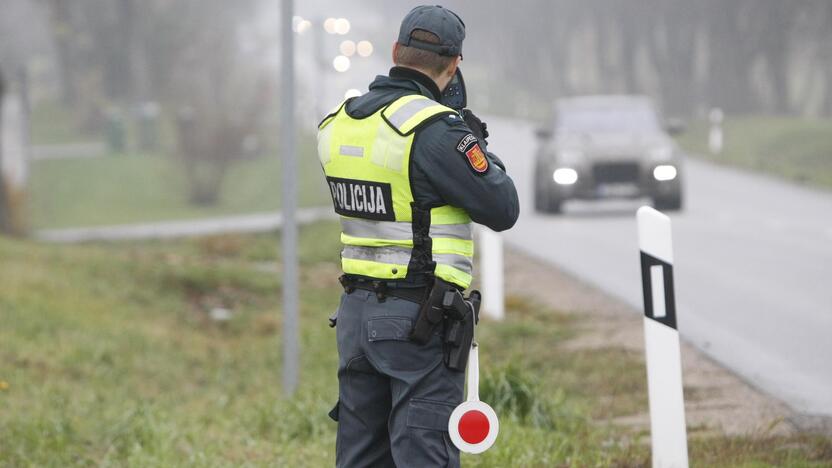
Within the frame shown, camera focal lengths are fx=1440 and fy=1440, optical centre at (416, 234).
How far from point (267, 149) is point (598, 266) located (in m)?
26.0

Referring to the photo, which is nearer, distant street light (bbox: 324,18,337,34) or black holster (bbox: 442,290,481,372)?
black holster (bbox: 442,290,481,372)

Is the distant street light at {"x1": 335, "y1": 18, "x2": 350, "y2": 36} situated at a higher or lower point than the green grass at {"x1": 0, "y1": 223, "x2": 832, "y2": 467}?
higher

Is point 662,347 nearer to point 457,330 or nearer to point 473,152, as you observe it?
point 457,330

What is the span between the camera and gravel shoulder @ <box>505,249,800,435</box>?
6.56 meters

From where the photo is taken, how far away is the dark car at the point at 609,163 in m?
19.0

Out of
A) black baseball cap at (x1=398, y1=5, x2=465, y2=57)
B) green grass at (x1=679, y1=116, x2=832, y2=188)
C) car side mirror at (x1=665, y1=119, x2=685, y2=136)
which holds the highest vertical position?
black baseball cap at (x1=398, y1=5, x2=465, y2=57)

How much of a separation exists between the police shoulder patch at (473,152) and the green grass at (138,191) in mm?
22432

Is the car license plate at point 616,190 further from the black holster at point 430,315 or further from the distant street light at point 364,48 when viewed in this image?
the black holster at point 430,315

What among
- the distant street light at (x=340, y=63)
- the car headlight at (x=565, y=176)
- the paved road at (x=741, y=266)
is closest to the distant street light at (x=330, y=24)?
the distant street light at (x=340, y=63)

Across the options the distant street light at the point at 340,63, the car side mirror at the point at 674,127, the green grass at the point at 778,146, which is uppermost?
the distant street light at the point at 340,63

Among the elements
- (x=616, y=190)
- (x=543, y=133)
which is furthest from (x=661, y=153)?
(x=543, y=133)

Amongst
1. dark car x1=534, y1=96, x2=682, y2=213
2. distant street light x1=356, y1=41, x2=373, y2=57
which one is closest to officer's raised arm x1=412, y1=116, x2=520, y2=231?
dark car x1=534, y1=96, x2=682, y2=213

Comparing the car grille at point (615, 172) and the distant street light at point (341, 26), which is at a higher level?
the distant street light at point (341, 26)

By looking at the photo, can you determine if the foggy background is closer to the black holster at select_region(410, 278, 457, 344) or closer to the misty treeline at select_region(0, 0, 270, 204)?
the misty treeline at select_region(0, 0, 270, 204)
